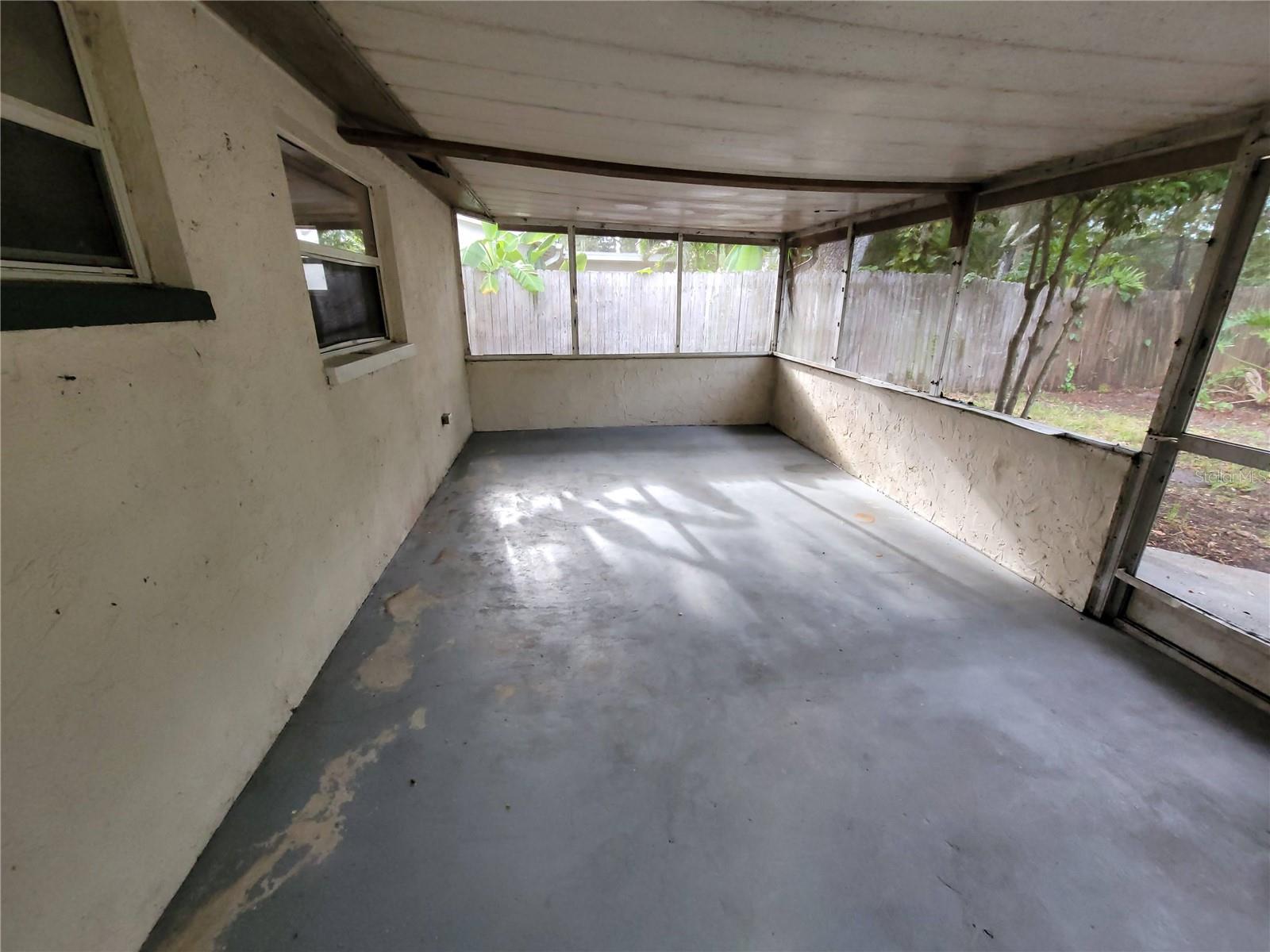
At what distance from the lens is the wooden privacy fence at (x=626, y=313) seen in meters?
5.71

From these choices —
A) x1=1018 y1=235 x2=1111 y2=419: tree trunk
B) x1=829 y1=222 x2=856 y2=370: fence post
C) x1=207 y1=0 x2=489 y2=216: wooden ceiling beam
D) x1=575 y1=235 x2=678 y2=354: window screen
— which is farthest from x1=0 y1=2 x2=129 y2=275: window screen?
x1=829 y1=222 x2=856 y2=370: fence post

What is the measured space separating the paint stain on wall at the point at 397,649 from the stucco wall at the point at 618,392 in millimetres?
3542

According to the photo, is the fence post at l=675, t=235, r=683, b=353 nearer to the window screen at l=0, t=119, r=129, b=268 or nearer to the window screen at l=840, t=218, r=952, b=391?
the window screen at l=840, t=218, r=952, b=391

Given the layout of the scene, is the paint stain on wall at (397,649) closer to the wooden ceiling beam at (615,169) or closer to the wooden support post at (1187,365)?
the wooden ceiling beam at (615,169)

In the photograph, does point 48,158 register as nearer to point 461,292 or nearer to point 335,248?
point 335,248

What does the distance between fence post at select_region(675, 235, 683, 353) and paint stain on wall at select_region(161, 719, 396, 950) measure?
5371 mm

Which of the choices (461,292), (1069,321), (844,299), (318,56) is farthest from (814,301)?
(318,56)

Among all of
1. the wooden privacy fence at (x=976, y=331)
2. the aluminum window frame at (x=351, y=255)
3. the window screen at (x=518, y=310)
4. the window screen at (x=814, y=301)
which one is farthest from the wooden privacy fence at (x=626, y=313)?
the aluminum window frame at (x=351, y=255)

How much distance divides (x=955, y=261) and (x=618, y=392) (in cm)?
364

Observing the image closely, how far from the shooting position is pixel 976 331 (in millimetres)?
3385

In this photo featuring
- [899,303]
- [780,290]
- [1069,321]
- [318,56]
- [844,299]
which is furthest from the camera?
[780,290]

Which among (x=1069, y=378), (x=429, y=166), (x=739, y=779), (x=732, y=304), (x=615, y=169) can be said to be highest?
(x=429, y=166)

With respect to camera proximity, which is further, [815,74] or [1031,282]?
[1031,282]

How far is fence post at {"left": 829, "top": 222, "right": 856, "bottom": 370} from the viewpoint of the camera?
4746mm
